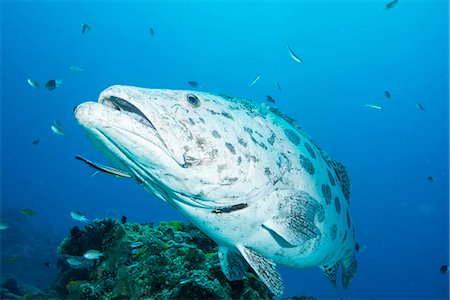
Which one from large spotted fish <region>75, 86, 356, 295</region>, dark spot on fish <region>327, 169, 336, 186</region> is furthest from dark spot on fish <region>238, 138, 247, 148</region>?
dark spot on fish <region>327, 169, 336, 186</region>

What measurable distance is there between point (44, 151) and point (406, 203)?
114 meters

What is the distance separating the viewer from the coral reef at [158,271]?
11.7 feet

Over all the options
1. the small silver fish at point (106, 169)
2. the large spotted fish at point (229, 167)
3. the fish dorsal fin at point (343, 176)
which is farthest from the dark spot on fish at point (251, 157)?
the fish dorsal fin at point (343, 176)

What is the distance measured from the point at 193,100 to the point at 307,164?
1772 mm

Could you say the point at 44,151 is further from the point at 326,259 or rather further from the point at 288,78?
the point at 326,259

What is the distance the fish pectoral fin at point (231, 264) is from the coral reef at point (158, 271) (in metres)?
0.18

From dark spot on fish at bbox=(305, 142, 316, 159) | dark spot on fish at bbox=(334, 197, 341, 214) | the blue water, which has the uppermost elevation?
the blue water

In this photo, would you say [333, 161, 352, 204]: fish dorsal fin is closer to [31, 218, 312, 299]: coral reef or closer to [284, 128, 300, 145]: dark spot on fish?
[284, 128, 300, 145]: dark spot on fish

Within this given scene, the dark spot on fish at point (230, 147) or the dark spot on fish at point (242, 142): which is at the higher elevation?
the dark spot on fish at point (242, 142)

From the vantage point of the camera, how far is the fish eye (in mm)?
3004

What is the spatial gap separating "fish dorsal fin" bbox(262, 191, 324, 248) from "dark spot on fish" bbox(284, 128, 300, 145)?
0.84 m

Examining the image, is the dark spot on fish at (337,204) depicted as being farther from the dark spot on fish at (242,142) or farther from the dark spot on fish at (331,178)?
the dark spot on fish at (242,142)

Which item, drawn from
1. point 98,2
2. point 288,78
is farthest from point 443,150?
point 98,2

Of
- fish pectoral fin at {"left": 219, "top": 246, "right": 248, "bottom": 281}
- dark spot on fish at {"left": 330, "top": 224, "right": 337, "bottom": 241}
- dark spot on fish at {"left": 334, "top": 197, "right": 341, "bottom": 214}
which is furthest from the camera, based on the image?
dark spot on fish at {"left": 334, "top": 197, "right": 341, "bottom": 214}
